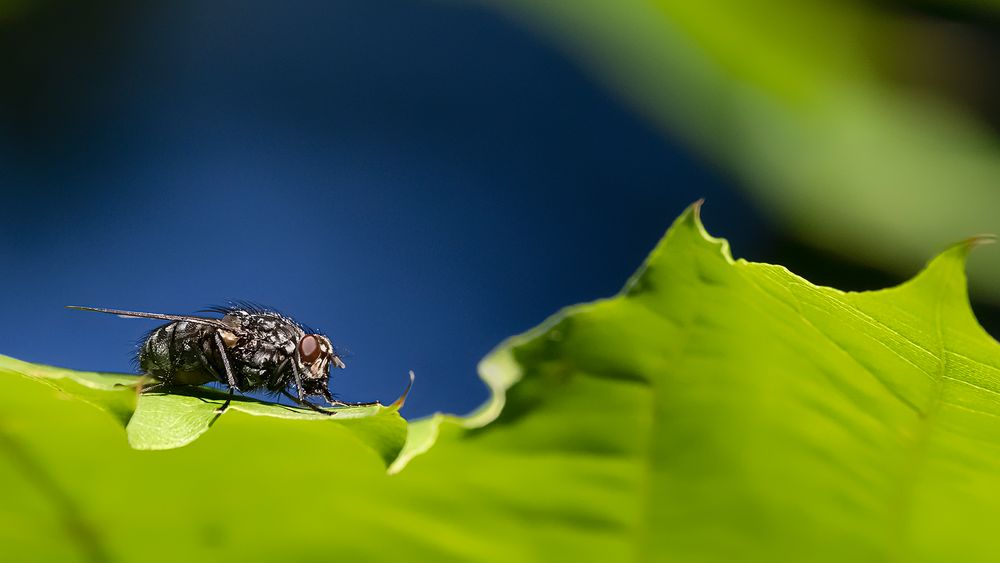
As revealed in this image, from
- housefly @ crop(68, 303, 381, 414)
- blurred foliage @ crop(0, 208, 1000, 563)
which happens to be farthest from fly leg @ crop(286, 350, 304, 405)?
blurred foliage @ crop(0, 208, 1000, 563)

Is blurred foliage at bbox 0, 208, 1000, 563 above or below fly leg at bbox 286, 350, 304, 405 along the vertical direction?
below

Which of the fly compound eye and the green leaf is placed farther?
the fly compound eye

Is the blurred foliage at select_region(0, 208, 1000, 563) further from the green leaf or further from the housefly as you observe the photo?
the housefly

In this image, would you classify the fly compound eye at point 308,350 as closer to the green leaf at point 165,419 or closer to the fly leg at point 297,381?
the fly leg at point 297,381

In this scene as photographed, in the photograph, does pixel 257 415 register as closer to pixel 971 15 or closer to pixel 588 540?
pixel 588 540

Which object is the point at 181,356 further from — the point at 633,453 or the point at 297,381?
the point at 633,453

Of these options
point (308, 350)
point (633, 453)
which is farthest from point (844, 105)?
point (633, 453)
